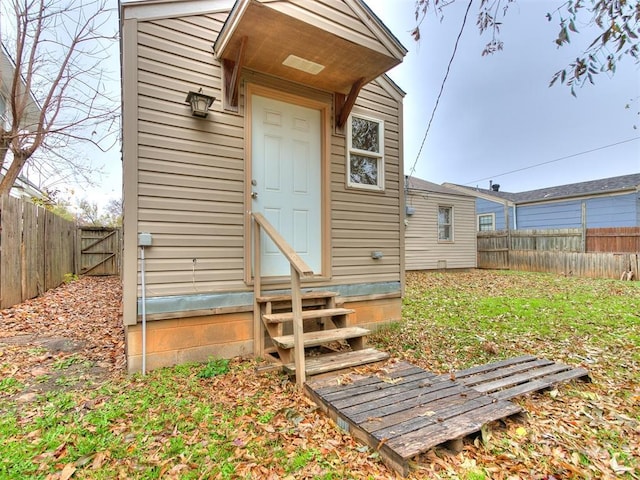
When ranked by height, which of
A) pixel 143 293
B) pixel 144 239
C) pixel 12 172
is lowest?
pixel 143 293

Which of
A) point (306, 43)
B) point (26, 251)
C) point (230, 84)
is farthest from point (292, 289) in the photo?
point (26, 251)

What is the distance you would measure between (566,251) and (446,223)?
470 cm

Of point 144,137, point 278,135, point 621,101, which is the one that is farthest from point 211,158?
point 621,101

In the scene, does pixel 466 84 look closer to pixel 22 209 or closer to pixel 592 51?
pixel 592 51

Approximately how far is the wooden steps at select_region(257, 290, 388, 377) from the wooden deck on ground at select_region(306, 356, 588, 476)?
19cm

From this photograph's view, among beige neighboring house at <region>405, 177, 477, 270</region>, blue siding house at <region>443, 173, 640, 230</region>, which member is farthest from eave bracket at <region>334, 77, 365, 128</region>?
blue siding house at <region>443, 173, 640, 230</region>

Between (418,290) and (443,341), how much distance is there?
14.1 ft

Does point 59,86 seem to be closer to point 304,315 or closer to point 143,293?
point 143,293

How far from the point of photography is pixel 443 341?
436 cm

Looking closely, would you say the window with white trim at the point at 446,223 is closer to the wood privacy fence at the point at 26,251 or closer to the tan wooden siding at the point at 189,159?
the tan wooden siding at the point at 189,159

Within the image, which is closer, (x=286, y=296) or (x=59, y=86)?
(x=286, y=296)

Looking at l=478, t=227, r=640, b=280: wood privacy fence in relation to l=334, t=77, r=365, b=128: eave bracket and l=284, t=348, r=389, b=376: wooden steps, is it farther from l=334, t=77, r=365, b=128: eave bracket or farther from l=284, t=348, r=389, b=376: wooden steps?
l=284, t=348, r=389, b=376: wooden steps

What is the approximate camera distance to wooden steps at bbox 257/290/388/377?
3.02m

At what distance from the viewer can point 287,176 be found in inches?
163
